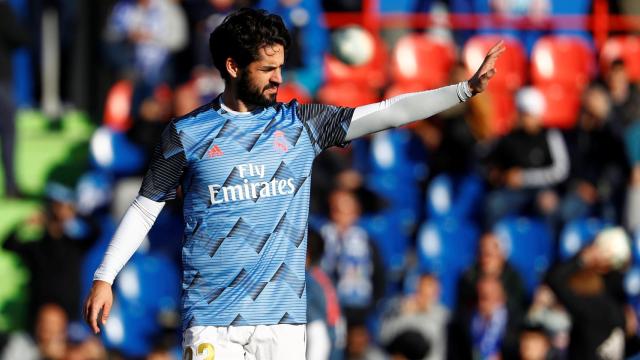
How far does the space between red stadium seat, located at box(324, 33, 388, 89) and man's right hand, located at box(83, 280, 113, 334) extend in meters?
8.26

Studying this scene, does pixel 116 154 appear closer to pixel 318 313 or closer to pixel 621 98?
pixel 621 98

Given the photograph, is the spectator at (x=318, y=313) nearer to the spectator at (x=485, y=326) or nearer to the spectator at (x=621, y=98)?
the spectator at (x=485, y=326)

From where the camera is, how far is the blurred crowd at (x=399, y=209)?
1048cm

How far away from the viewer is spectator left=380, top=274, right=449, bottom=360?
10.4 meters

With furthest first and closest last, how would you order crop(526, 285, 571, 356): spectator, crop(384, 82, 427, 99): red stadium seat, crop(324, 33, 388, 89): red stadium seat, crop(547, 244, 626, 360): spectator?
crop(324, 33, 388, 89): red stadium seat → crop(384, 82, 427, 99): red stadium seat → crop(526, 285, 571, 356): spectator → crop(547, 244, 626, 360): spectator

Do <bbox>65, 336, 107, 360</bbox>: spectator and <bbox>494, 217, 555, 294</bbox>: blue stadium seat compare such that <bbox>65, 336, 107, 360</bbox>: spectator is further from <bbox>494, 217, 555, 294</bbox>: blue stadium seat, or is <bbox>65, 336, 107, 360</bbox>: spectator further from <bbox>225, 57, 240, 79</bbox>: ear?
<bbox>225, 57, 240, 79</bbox>: ear

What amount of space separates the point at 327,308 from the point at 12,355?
3859mm

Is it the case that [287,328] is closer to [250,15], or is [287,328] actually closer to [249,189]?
[249,189]

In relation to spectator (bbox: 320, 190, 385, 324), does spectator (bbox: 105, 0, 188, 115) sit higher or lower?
higher

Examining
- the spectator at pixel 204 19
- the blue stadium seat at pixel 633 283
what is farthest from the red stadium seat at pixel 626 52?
the spectator at pixel 204 19

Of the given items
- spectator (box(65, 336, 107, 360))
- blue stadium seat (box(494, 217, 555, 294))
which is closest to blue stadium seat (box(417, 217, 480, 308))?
blue stadium seat (box(494, 217, 555, 294))

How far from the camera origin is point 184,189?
553cm

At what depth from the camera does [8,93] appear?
12.9m

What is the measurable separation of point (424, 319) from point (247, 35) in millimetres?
5482
